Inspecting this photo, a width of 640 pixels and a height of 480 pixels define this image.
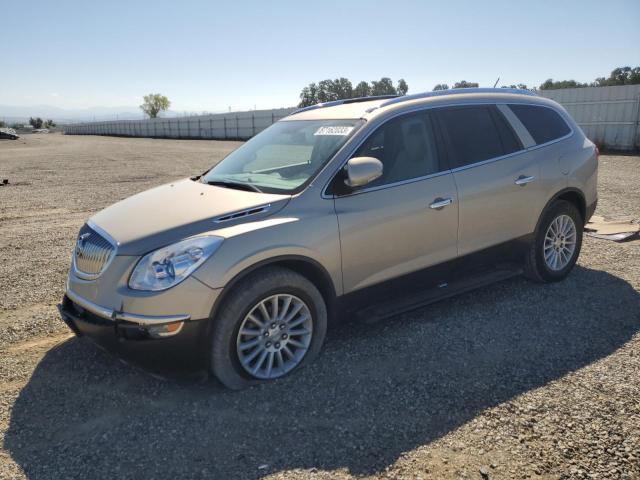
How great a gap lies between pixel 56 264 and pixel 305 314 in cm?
422

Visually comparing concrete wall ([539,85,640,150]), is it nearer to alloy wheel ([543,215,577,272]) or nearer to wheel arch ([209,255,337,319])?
alloy wheel ([543,215,577,272])

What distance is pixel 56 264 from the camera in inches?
256

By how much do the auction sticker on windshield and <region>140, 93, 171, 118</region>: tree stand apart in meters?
151

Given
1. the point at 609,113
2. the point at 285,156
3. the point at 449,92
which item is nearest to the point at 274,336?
the point at 285,156

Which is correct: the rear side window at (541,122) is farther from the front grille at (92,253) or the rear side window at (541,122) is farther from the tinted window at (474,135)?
the front grille at (92,253)

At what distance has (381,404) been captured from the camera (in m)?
3.38

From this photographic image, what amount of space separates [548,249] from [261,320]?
330 centimetres

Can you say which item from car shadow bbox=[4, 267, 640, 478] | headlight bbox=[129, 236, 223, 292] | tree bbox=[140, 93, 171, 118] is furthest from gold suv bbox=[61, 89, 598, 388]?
tree bbox=[140, 93, 171, 118]

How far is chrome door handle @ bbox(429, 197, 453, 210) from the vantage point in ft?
13.8

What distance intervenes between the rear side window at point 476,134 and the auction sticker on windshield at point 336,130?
0.92 metres

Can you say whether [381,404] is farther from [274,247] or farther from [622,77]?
[622,77]

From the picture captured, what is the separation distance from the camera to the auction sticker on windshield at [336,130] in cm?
411

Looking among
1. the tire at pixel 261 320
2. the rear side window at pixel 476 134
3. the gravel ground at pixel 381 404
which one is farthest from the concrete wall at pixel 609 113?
the tire at pixel 261 320

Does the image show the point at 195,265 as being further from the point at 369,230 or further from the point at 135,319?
the point at 369,230
